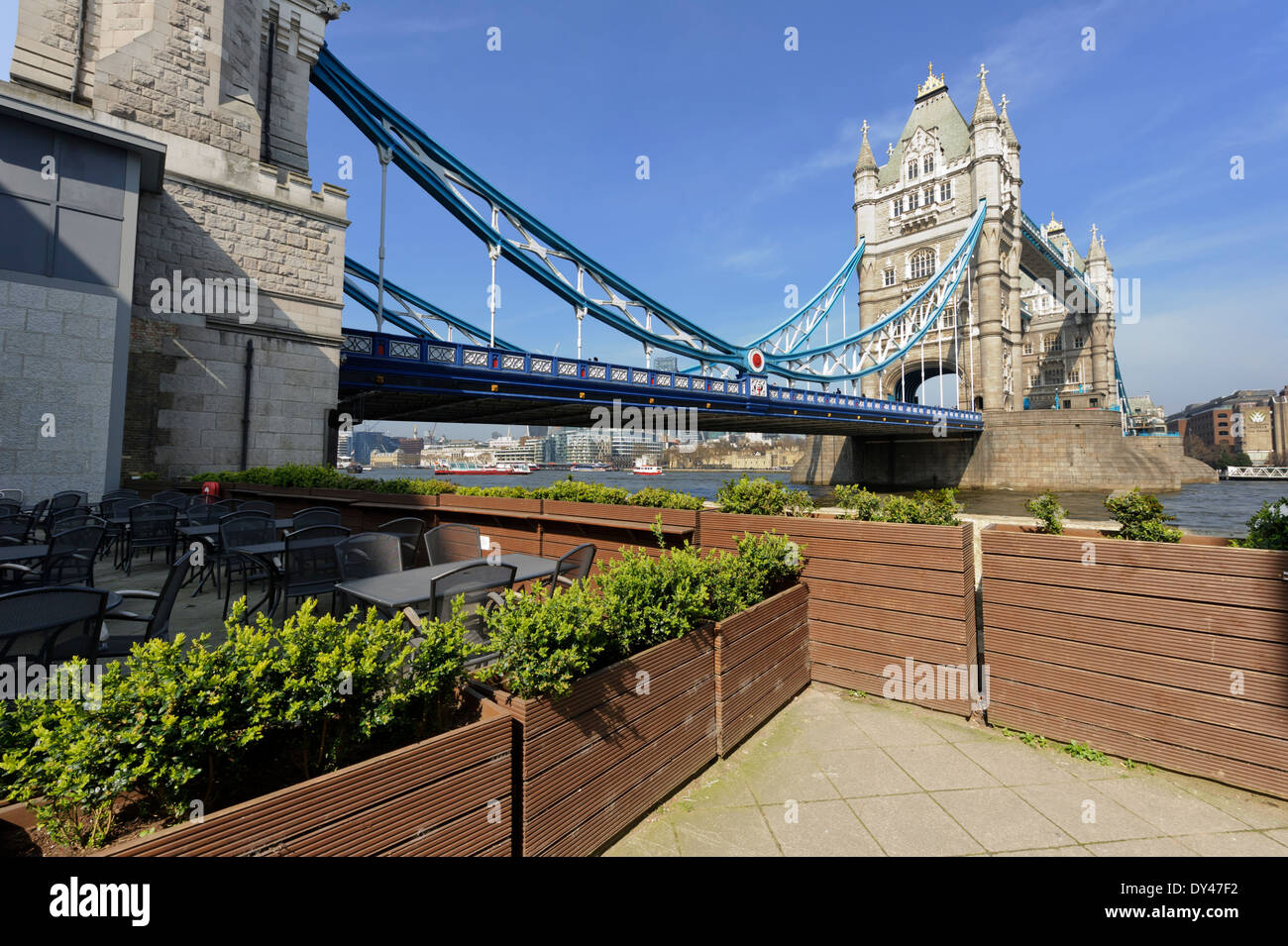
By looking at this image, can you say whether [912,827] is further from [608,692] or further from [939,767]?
[608,692]

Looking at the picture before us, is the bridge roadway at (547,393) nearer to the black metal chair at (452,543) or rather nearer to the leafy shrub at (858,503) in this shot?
the black metal chair at (452,543)

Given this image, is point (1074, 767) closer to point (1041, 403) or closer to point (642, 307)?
point (642, 307)

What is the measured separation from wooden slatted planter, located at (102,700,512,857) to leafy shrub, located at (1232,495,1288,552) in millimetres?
4077

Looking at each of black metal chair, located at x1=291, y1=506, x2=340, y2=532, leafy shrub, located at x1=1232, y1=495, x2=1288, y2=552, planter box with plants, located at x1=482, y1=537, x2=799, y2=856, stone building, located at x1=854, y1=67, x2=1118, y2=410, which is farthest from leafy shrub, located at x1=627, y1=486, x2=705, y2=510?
stone building, located at x1=854, y1=67, x2=1118, y2=410

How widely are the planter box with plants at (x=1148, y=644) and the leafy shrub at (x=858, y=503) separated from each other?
0.89 m

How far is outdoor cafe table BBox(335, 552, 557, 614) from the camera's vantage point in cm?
302

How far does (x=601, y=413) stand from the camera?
2664cm

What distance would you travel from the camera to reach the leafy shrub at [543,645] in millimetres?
2162

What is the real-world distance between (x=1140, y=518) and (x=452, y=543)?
4861 millimetres

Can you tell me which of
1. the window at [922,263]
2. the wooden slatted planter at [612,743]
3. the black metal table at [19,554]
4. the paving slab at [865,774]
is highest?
the window at [922,263]

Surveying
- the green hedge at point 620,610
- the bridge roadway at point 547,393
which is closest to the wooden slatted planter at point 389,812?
the green hedge at point 620,610

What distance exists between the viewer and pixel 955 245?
2108 inches

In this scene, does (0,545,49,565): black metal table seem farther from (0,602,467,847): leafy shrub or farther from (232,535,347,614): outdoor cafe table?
(0,602,467,847): leafy shrub
